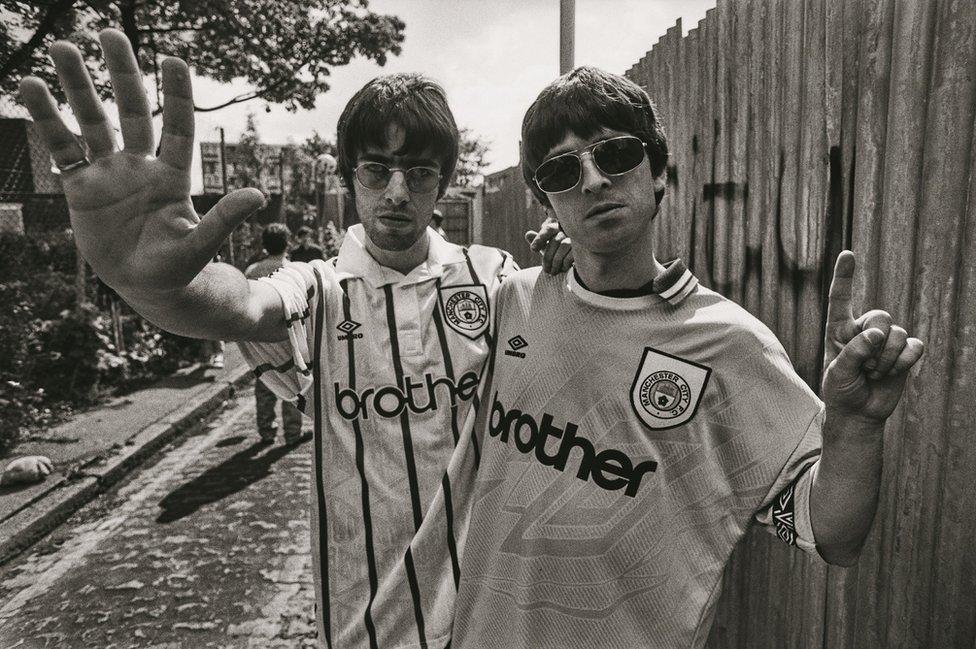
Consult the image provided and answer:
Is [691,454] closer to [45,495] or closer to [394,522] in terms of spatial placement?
[394,522]

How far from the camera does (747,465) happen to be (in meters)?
1.40

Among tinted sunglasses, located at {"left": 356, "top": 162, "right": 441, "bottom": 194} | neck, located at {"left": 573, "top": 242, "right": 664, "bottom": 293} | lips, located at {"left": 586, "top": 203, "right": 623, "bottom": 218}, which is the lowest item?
neck, located at {"left": 573, "top": 242, "right": 664, "bottom": 293}

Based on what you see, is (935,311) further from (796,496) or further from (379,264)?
(379,264)

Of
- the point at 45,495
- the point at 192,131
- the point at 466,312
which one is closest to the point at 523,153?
the point at 466,312

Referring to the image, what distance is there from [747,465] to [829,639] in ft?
3.46

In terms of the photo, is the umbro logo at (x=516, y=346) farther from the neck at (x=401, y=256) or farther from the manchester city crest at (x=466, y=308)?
the neck at (x=401, y=256)

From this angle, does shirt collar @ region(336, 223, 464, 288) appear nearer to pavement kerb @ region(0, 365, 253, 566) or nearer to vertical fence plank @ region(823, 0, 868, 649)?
vertical fence plank @ region(823, 0, 868, 649)

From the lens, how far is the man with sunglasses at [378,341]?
1498 mm

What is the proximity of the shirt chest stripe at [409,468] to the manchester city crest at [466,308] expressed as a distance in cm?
16

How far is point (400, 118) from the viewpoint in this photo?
192cm

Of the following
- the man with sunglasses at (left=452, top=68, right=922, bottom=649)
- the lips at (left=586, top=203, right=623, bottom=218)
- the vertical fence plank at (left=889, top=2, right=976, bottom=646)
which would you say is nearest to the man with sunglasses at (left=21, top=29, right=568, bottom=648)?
the man with sunglasses at (left=452, top=68, right=922, bottom=649)

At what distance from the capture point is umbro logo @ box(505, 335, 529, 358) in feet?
5.70

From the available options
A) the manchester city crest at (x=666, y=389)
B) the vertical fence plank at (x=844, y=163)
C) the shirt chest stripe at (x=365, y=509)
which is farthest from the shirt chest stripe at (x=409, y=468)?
the vertical fence plank at (x=844, y=163)

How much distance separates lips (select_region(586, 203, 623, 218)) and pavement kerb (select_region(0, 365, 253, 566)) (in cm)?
466
